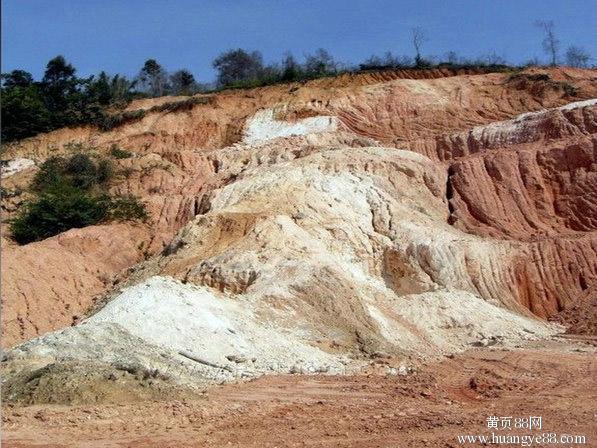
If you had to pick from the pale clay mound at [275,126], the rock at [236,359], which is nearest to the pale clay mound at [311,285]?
the rock at [236,359]

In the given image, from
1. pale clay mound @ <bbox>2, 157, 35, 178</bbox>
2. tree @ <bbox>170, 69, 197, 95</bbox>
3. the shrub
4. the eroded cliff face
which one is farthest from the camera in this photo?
tree @ <bbox>170, 69, 197, 95</bbox>

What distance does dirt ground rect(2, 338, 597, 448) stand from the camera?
7.83 m

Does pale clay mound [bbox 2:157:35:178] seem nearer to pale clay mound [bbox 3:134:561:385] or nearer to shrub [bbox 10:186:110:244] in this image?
shrub [bbox 10:186:110:244]

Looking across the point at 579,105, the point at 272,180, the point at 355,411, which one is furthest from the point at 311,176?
the point at 355,411

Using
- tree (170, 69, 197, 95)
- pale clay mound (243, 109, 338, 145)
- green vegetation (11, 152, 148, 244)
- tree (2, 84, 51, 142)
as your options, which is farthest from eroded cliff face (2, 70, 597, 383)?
tree (170, 69, 197, 95)

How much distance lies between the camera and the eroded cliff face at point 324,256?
12.5 meters

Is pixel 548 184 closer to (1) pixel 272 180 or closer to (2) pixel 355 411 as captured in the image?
(1) pixel 272 180

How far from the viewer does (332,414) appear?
8.92 meters

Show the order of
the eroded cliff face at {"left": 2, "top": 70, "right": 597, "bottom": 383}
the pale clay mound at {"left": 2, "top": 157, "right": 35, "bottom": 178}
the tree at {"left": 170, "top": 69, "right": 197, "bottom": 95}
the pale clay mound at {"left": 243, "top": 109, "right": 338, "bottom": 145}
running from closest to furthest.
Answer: the eroded cliff face at {"left": 2, "top": 70, "right": 597, "bottom": 383}, the pale clay mound at {"left": 243, "top": 109, "right": 338, "bottom": 145}, the pale clay mound at {"left": 2, "top": 157, "right": 35, "bottom": 178}, the tree at {"left": 170, "top": 69, "right": 197, "bottom": 95}

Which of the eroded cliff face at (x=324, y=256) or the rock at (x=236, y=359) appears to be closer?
the rock at (x=236, y=359)

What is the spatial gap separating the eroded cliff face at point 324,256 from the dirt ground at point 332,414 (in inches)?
52.9

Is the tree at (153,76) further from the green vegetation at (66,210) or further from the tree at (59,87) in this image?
the green vegetation at (66,210)

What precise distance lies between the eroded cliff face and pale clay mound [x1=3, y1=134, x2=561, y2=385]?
0.04m

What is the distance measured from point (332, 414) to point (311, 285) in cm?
558
